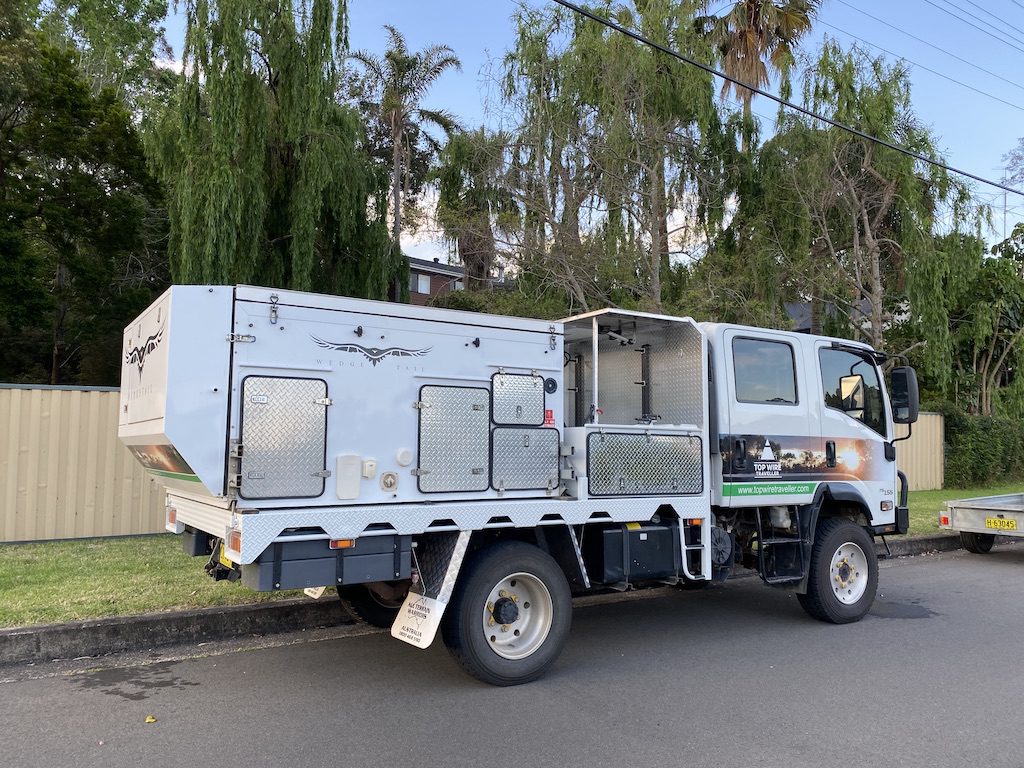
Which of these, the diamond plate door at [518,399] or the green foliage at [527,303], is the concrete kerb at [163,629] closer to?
the diamond plate door at [518,399]

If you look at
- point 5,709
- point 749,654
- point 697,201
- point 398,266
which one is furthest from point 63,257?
point 749,654

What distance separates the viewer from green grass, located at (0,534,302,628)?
644cm

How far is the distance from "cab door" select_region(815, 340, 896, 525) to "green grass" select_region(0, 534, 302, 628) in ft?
16.6

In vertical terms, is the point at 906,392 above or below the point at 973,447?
above

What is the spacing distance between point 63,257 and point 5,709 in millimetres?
18643

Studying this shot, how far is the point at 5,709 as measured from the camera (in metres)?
4.81

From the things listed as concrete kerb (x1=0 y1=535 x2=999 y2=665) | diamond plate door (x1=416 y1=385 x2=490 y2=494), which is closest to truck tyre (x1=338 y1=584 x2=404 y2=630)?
concrete kerb (x1=0 y1=535 x2=999 y2=665)

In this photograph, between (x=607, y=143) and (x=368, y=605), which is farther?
(x=607, y=143)

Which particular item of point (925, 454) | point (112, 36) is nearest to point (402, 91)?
point (112, 36)

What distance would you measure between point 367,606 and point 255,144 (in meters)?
9.76

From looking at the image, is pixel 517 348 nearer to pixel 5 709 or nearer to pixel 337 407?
pixel 337 407

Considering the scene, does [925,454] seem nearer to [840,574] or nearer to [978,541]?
[978,541]

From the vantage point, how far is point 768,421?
682 centimetres

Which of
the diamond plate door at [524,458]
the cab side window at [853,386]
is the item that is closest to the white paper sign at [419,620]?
the diamond plate door at [524,458]
